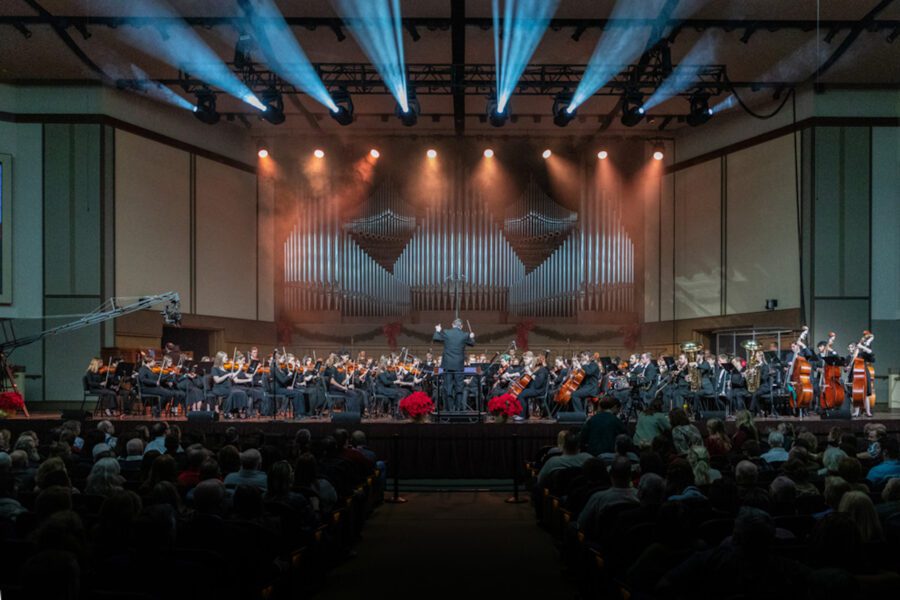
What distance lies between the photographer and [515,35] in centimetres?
1353

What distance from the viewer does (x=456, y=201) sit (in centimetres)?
1995

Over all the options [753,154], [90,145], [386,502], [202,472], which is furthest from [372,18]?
[202,472]

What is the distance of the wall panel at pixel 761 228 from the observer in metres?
16.0

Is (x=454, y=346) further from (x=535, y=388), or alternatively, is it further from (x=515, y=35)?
(x=515, y=35)

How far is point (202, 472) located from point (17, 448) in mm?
2459

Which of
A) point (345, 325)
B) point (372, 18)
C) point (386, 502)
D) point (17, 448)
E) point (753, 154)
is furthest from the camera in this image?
point (345, 325)

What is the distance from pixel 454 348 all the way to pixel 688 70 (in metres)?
6.74

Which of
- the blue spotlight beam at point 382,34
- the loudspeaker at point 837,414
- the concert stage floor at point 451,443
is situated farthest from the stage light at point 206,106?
the loudspeaker at point 837,414

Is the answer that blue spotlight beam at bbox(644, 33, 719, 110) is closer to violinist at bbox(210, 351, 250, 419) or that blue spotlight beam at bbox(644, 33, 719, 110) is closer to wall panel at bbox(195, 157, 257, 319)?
violinist at bbox(210, 351, 250, 419)

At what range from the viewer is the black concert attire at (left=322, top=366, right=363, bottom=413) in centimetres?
1381

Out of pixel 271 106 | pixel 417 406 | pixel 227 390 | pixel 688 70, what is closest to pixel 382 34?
pixel 271 106

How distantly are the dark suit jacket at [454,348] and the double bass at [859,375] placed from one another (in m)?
5.80

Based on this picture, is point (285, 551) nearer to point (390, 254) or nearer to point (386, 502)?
point (386, 502)

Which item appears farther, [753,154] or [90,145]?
[753,154]
